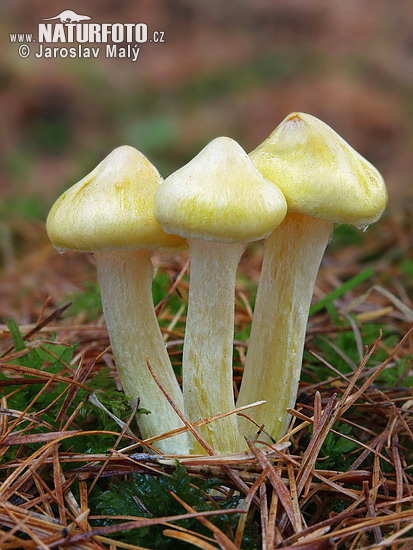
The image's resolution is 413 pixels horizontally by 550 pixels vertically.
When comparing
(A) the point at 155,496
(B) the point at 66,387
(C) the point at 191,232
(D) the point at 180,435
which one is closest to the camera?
(C) the point at 191,232

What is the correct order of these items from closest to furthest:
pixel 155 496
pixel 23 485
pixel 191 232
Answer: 1. pixel 191 232
2. pixel 155 496
3. pixel 23 485

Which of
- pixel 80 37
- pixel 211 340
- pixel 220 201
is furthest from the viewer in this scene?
pixel 80 37

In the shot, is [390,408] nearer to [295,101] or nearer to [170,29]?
[295,101]

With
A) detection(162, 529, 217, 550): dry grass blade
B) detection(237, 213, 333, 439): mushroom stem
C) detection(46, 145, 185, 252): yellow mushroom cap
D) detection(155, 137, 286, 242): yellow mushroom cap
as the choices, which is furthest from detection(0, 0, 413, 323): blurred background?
detection(162, 529, 217, 550): dry grass blade

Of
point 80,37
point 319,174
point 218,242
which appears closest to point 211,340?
point 218,242

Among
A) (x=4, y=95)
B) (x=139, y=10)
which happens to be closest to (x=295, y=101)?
(x=139, y=10)

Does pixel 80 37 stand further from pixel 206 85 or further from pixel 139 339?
pixel 206 85

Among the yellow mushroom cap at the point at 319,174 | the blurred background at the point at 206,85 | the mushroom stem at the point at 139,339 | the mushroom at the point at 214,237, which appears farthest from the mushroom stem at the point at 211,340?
the blurred background at the point at 206,85
